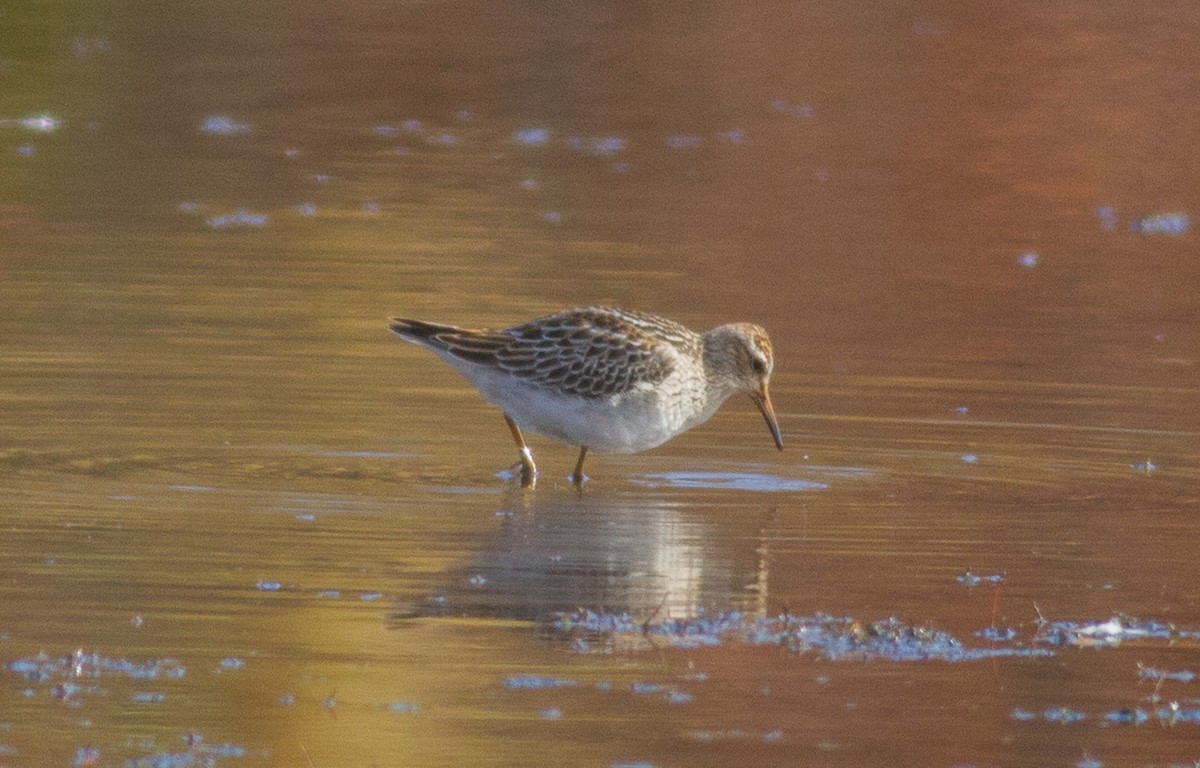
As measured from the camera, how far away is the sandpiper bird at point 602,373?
9.88m

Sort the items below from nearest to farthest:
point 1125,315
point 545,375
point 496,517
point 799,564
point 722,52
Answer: point 799,564
point 496,517
point 545,375
point 1125,315
point 722,52

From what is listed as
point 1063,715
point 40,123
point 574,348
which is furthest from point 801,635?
point 40,123

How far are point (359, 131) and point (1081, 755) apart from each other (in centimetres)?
1438

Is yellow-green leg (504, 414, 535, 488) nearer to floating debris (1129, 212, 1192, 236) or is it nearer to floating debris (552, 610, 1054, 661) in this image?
floating debris (552, 610, 1054, 661)

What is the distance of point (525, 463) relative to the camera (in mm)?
9977

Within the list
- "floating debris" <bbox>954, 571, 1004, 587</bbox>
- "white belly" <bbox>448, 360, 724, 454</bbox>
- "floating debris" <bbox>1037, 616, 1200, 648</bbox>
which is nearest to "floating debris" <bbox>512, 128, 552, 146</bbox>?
"white belly" <bbox>448, 360, 724, 454</bbox>

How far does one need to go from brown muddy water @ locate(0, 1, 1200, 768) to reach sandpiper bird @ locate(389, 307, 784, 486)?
0.87 ft

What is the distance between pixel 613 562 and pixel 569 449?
2.80m

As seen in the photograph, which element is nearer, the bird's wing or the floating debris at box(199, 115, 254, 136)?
the bird's wing

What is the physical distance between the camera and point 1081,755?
20.5 feet

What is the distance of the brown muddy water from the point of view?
21.5 feet

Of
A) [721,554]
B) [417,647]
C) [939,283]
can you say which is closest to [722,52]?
[939,283]

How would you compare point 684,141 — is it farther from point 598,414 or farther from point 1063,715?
point 1063,715

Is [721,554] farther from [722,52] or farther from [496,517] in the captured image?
[722,52]
